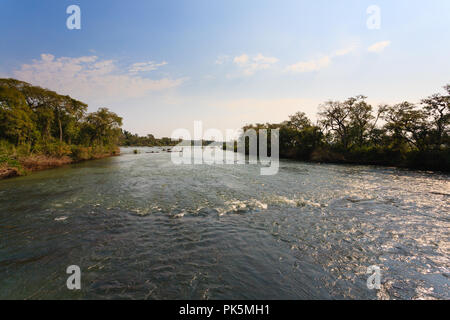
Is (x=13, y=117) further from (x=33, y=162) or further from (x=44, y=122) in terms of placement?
(x=44, y=122)

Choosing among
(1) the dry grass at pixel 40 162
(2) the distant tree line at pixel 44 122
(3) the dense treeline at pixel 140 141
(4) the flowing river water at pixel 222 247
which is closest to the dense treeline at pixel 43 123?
(2) the distant tree line at pixel 44 122

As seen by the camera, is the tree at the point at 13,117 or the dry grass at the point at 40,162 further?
the tree at the point at 13,117

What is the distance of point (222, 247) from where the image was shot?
591cm

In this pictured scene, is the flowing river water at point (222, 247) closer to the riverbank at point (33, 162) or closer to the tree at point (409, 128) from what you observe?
the riverbank at point (33, 162)

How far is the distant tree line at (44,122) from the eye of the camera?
74.2 ft

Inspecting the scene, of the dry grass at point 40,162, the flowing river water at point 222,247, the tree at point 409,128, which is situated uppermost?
the tree at point 409,128

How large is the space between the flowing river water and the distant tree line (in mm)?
18731

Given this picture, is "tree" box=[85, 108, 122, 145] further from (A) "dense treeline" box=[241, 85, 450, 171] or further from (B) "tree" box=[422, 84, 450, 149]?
(B) "tree" box=[422, 84, 450, 149]

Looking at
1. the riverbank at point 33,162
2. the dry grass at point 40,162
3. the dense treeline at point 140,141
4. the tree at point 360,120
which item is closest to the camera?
the riverbank at point 33,162

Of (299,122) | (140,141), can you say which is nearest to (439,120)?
(299,122)

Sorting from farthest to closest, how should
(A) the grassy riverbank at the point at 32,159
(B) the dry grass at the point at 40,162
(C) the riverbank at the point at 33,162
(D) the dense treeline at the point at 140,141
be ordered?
(D) the dense treeline at the point at 140,141
(B) the dry grass at the point at 40,162
(A) the grassy riverbank at the point at 32,159
(C) the riverbank at the point at 33,162

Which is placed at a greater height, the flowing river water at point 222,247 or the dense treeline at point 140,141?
the dense treeline at point 140,141
